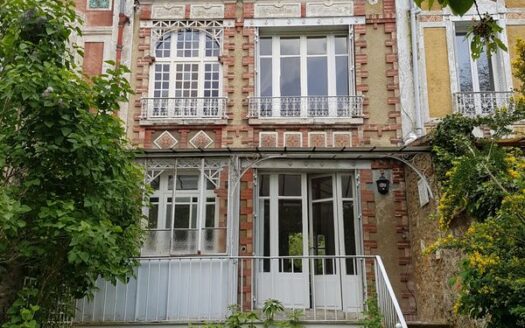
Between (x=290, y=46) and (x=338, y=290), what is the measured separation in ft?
15.6

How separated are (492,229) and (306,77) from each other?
5379mm

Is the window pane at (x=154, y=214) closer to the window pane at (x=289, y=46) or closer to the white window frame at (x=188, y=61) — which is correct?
the white window frame at (x=188, y=61)

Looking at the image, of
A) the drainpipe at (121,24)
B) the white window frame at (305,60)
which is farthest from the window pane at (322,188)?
the drainpipe at (121,24)

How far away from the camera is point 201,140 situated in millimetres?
8922

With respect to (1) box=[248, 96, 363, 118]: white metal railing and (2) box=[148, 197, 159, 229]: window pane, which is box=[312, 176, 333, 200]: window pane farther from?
(2) box=[148, 197, 159, 229]: window pane

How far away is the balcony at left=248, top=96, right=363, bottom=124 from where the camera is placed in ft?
29.2

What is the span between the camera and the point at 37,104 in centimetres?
477

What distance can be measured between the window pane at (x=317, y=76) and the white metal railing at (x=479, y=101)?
2.34 metres

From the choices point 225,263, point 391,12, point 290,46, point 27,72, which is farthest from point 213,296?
point 391,12

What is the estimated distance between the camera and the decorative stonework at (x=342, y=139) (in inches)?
345

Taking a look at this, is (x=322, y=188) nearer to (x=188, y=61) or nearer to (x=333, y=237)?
(x=333, y=237)

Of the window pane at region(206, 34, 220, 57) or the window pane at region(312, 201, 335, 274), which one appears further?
the window pane at region(206, 34, 220, 57)

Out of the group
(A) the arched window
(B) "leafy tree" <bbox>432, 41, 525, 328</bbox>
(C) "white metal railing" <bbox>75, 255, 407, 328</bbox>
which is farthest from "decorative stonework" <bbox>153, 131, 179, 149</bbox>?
(B) "leafy tree" <bbox>432, 41, 525, 328</bbox>

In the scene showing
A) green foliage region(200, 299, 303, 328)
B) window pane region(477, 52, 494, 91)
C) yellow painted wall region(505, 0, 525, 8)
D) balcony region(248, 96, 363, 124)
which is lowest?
green foliage region(200, 299, 303, 328)
